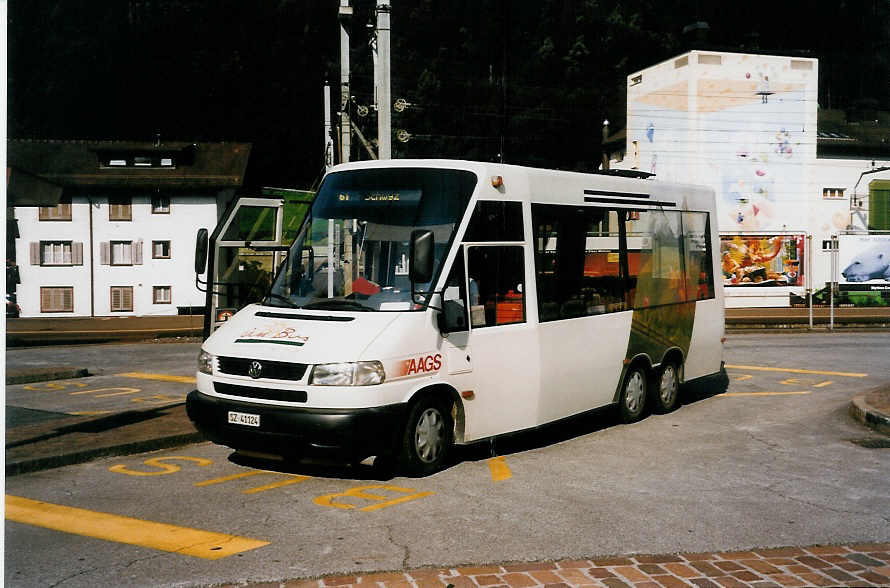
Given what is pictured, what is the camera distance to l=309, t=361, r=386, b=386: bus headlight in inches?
315

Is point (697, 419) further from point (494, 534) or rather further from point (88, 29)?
point (88, 29)

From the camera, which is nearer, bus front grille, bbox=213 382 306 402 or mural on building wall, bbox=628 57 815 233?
bus front grille, bbox=213 382 306 402

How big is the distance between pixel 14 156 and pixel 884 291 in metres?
45.4

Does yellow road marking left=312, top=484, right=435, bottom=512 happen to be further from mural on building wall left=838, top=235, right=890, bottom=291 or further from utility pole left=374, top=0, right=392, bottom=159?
mural on building wall left=838, top=235, right=890, bottom=291

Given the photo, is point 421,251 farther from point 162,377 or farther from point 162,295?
point 162,295

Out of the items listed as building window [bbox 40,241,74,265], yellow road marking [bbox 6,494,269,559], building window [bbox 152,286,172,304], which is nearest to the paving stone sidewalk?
yellow road marking [bbox 6,494,269,559]

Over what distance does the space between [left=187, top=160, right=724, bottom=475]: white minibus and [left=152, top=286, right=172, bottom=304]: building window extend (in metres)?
46.0

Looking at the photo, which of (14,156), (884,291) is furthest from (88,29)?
(884,291)

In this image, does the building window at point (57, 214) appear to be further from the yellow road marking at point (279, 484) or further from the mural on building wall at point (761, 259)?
the yellow road marking at point (279, 484)

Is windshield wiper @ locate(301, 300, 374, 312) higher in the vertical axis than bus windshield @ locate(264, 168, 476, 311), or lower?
lower

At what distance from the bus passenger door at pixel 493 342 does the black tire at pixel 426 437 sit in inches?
9.3

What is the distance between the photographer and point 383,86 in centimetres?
1642

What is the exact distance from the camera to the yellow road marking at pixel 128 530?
20.8 feet

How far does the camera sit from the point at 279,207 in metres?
11.0
